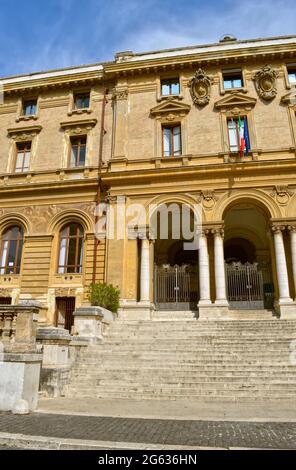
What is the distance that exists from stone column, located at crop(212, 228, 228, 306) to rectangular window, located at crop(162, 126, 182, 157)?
5273 millimetres

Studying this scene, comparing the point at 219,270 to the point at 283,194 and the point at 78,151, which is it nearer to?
the point at 283,194

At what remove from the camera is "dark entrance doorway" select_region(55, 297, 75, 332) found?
1714 cm

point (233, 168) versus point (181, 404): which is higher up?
point (233, 168)

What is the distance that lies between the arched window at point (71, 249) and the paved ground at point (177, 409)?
9549mm

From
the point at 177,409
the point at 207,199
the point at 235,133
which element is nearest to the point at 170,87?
the point at 235,133

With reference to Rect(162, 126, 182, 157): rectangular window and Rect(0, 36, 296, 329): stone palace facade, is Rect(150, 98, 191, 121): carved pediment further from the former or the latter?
Rect(162, 126, 182, 157): rectangular window

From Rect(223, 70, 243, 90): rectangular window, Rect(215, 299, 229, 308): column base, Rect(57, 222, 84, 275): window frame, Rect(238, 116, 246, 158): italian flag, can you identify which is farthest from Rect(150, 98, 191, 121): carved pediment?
Rect(215, 299, 229, 308): column base

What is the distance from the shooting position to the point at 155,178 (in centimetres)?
1736

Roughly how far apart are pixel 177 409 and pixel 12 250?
1419 cm

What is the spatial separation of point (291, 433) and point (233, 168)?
13.2m

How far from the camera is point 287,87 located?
18.4 metres
